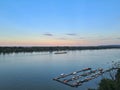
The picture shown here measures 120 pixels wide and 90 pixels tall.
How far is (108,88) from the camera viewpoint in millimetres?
15242

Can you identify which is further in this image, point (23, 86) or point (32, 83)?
point (32, 83)

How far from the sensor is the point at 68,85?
112 feet

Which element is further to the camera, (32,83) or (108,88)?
(32,83)

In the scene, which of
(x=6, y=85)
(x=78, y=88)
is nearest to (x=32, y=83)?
(x=6, y=85)

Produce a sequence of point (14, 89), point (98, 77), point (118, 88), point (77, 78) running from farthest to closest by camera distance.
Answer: point (98, 77) < point (77, 78) < point (14, 89) < point (118, 88)

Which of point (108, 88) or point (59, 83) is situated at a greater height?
point (108, 88)

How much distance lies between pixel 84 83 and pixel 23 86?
11.6m

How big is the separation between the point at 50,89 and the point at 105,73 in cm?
2023

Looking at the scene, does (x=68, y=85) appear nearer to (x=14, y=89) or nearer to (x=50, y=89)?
(x=50, y=89)

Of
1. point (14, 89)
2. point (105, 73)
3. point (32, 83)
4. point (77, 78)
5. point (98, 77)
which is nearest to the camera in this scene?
point (14, 89)

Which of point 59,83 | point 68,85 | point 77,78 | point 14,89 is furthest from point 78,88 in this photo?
point 14,89

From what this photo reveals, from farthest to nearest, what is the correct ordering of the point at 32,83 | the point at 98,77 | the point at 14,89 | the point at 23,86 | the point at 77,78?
the point at 98,77 → the point at 77,78 → the point at 32,83 → the point at 23,86 → the point at 14,89

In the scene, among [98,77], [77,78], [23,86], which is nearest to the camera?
[23,86]

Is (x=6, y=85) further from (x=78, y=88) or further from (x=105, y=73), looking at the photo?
(x=105, y=73)
